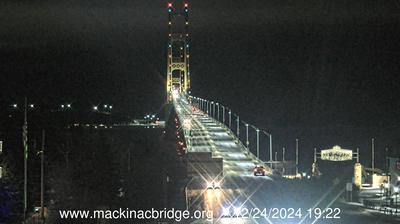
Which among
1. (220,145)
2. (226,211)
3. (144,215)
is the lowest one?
(144,215)

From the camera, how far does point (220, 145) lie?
195 feet

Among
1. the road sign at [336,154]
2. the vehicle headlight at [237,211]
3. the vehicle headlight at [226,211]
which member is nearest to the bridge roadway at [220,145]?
the road sign at [336,154]

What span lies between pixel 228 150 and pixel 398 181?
16.2 m

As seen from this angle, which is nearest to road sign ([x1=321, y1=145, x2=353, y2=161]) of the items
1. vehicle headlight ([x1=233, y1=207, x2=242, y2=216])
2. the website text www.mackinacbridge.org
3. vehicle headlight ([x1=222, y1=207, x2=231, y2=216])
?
the website text www.mackinacbridge.org

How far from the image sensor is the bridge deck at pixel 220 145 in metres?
46.7

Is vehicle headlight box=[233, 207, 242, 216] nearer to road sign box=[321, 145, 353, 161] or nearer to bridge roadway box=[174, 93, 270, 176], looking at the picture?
bridge roadway box=[174, 93, 270, 176]

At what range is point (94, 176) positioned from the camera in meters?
35.9

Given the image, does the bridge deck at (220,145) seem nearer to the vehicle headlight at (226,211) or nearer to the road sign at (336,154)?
the road sign at (336,154)

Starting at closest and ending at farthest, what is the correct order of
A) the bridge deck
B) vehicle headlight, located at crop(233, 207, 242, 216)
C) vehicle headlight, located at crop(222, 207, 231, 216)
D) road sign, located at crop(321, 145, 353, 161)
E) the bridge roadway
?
vehicle headlight, located at crop(233, 207, 242, 216), vehicle headlight, located at crop(222, 207, 231, 216), the bridge roadway, the bridge deck, road sign, located at crop(321, 145, 353, 161)

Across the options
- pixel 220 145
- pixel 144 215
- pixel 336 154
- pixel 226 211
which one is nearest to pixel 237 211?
pixel 226 211

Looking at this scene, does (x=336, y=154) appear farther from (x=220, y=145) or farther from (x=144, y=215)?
(x=144, y=215)

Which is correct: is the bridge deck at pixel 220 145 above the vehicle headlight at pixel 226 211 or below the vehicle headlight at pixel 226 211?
above

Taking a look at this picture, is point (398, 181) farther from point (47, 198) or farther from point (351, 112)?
point (351, 112)

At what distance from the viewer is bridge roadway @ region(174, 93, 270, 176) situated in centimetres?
4645
